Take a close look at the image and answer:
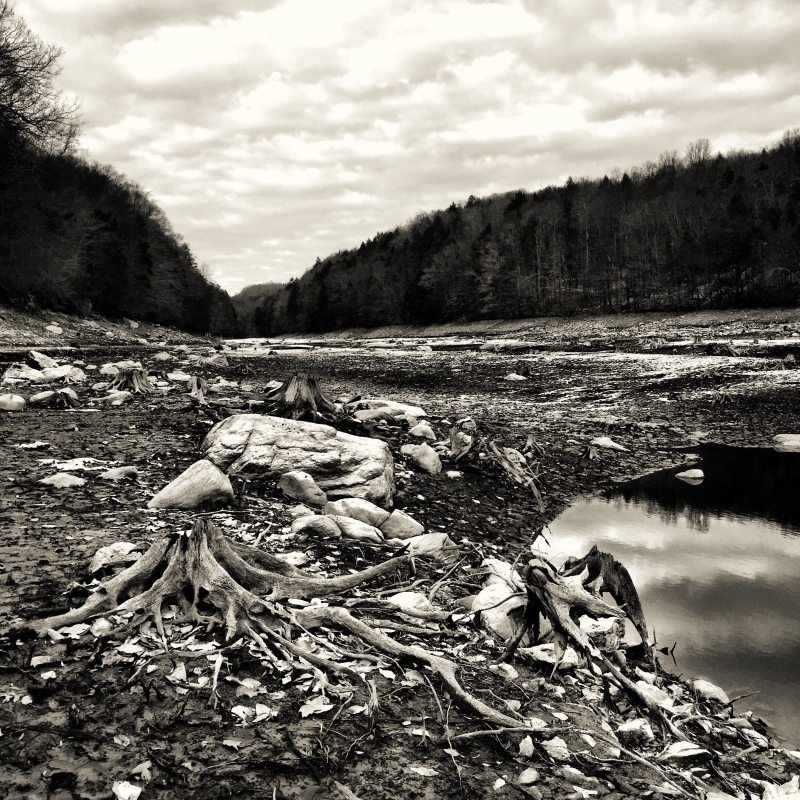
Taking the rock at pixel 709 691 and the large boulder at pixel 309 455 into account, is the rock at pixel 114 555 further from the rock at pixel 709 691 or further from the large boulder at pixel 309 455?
the rock at pixel 709 691

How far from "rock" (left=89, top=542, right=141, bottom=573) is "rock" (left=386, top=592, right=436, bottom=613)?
1.83m

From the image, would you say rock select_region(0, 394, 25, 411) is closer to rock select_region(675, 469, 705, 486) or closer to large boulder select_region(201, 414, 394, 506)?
large boulder select_region(201, 414, 394, 506)

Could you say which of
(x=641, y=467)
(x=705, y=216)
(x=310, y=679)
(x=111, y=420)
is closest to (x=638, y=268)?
(x=705, y=216)

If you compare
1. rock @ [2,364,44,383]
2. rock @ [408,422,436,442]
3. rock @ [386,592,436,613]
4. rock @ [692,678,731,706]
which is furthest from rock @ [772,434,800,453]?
rock @ [2,364,44,383]

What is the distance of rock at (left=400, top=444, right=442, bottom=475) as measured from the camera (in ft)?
27.7

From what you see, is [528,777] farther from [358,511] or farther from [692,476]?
[692,476]

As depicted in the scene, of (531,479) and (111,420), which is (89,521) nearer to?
(111,420)

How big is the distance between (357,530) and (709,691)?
299cm

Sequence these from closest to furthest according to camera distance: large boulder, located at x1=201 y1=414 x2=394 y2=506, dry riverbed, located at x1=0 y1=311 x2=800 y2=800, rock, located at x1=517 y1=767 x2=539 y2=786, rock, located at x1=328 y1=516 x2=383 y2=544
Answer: dry riverbed, located at x1=0 y1=311 x2=800 y2=800
rock, located at x1=517 y1=767 x2=539 y2=786
rock, located at x1=328 y1=516 x2=383 y2=544
large boulder, located at x1=201 y1=414 x2=394 y2=506

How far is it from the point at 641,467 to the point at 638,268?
5135cm

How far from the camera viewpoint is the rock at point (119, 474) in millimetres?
6383

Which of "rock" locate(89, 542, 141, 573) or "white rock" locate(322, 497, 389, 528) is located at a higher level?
"rock" locate(89, 542, 141, 573)

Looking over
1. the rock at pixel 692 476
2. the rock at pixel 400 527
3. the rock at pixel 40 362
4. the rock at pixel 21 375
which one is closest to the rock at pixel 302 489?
the rock at pixel 400 527

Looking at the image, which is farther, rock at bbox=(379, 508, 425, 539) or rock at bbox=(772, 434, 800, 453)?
rock at bbox=(772, 434, 800, 453)
